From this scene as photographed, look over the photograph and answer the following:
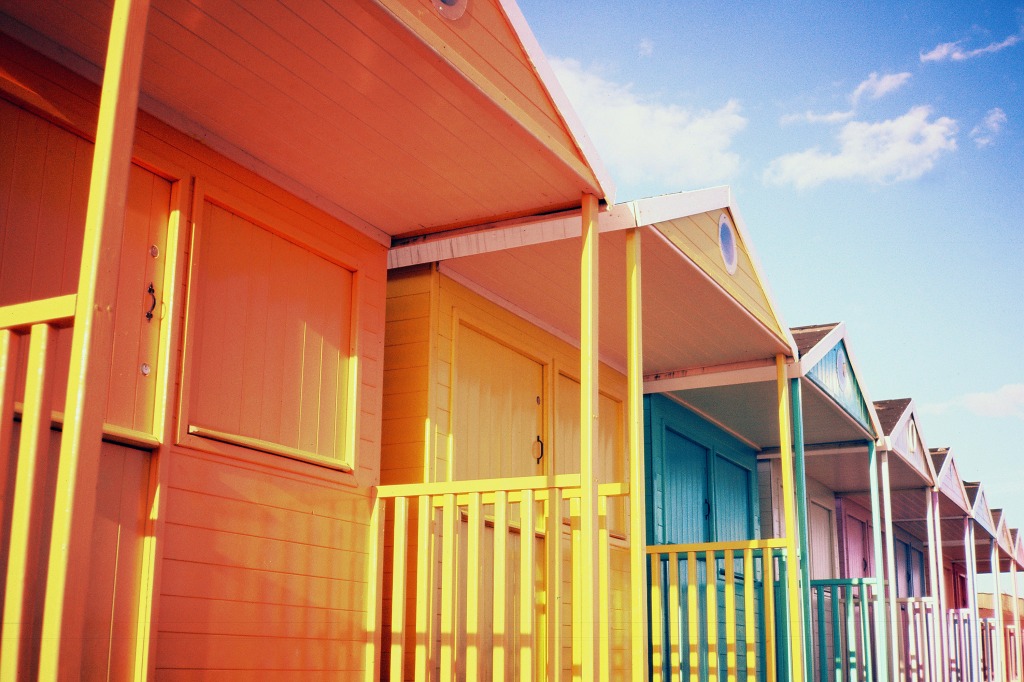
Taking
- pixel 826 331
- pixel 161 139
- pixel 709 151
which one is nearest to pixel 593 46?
pixel 709 151

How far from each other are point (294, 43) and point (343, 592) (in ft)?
9.56

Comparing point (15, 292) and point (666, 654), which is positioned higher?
point (15, 292)

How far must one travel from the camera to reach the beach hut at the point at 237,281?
3436mm

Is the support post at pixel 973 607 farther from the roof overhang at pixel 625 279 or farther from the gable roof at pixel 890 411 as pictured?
the roof overhang at pixel 625 279

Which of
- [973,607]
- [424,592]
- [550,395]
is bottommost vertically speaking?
[973,607]

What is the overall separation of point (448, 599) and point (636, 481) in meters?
1.16

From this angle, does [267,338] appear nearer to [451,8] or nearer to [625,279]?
[451,8]

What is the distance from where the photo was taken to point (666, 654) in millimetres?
9453

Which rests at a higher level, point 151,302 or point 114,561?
point 151,302

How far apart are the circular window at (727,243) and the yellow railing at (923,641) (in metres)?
5.89

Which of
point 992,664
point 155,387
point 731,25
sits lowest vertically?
point 992,664

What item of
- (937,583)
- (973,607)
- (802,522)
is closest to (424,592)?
(802,522)

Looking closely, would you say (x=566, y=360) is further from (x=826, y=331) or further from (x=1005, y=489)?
(x=1005, y=489)

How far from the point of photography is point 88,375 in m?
3.01
